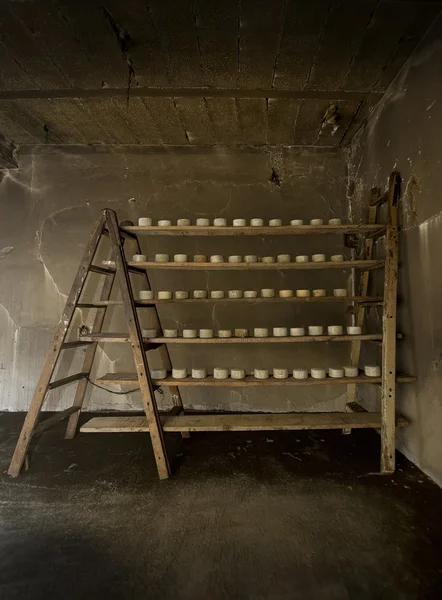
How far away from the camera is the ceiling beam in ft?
6.79

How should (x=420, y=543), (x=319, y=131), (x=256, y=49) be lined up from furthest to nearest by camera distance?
(x=319, y=131), (x=256, y=49), (x=420, y=543)

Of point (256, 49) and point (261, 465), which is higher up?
point (256, 49)

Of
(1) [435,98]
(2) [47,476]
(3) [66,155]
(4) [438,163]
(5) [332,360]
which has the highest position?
(3) [66,155]

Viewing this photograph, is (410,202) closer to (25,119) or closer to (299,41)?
(299,41)

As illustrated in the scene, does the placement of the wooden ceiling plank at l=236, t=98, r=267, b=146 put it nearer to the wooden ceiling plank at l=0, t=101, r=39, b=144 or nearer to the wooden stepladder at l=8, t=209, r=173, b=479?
the wooden stepladder at l=8, t=209, r=173, b=479

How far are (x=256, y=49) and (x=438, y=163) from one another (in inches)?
48.6

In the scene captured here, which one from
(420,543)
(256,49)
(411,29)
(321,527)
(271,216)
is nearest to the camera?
(420,543)

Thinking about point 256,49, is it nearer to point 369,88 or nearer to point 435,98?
point 369,88

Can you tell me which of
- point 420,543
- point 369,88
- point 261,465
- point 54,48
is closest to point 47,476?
point 261,465

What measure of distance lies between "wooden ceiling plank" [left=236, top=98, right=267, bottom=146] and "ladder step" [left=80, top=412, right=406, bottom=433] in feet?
7.45

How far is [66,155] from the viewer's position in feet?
9.39

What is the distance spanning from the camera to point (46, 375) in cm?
190

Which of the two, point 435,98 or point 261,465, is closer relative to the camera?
point 435,98

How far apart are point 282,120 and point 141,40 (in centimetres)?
120
